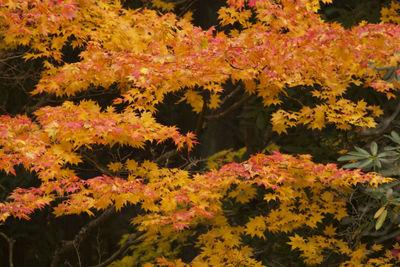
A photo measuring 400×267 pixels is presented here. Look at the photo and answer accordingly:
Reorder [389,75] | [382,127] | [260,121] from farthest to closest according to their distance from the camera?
[260,121], [382,127], [389,75]

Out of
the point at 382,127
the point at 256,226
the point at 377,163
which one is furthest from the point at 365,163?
the point at 256,226

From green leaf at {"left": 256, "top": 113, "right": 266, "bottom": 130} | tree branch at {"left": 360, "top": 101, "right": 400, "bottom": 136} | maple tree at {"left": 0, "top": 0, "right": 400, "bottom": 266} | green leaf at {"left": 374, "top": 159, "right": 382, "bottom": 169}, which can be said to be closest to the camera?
maple tree at {"left": 0, "top": 0, "right": 400, "bottom": 266}

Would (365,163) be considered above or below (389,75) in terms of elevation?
below

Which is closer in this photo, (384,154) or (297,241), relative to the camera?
(384,154)

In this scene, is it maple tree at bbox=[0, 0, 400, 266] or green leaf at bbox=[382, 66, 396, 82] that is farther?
green leaf at bbox=[382, 66, 396, 82]

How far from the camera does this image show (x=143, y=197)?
4.60 metres

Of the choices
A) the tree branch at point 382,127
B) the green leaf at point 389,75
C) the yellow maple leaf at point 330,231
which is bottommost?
the yellow maple leaf at point 330,231

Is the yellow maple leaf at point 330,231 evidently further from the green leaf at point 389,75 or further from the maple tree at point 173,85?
the green leaf at point 389,75

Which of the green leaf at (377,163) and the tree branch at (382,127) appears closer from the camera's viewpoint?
the green leaf at (377,163)

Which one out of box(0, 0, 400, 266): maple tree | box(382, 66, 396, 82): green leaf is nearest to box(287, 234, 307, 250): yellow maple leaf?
box(0, 0, 400, 266): maple tree

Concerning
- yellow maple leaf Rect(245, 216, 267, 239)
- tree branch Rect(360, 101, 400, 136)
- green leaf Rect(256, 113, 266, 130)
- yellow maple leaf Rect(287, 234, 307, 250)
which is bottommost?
yellow maple leaf Rect(287, 234, 307, 250)

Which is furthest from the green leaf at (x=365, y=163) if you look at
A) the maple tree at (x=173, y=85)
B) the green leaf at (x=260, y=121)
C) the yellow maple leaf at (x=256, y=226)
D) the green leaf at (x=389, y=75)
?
the green leaf at (x=260, y=121)

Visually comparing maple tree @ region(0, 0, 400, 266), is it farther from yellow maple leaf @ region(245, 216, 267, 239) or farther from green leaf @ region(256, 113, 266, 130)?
green leaf @ region(256, 113, 266, 130)

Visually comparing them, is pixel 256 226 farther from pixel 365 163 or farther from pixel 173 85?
pixel 173 85
